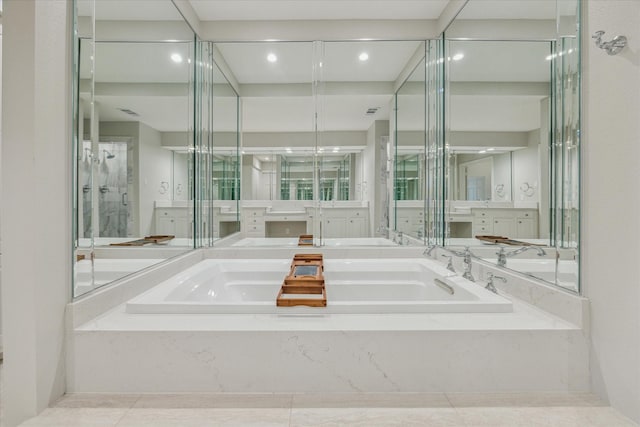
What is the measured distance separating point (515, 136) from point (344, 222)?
150 centimetres

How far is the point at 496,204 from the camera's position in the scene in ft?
6.38

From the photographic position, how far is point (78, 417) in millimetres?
1122

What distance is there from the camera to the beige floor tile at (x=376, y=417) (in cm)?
109

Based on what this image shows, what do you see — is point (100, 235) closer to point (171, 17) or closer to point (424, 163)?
point (171, 17)

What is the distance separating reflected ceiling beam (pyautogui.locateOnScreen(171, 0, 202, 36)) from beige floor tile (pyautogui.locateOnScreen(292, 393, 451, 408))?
254 centimetres

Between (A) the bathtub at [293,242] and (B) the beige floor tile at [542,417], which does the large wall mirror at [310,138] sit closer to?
(A) the bathtub at [293,242]

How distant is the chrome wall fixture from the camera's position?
110 centimetres

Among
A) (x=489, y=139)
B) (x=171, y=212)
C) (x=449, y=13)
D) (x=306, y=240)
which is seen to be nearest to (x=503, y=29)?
(x=489, y=139)

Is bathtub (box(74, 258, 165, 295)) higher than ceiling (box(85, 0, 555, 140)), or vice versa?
ceiling (box(85, 0, 555, 140))

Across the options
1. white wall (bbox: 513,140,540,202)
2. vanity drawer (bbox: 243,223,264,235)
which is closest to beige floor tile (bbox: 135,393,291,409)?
white wall (bbox: 513,140,540,202)

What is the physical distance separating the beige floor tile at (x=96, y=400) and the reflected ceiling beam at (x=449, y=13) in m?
2.90

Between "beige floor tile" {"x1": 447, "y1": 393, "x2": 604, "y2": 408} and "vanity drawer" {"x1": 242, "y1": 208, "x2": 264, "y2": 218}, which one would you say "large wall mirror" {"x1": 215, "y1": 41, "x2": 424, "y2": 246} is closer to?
"vanity drawer" {"x1": 242, "y1": 208, "x2": 264, "y2": 218}

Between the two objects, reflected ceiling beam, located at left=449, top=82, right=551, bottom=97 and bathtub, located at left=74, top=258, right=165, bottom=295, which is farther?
reflected ceiling beam, located at left=449, top=82, right=551, bottom=97

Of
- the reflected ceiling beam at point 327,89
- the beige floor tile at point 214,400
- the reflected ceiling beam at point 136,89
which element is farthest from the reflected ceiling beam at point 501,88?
the reflected ceiling beam at point 136,89
